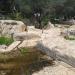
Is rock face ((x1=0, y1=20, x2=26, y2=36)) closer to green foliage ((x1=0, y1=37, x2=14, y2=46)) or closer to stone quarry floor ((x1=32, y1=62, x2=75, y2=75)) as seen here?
green foliage ((x1=0, y1=37, x2=14, y2=46))

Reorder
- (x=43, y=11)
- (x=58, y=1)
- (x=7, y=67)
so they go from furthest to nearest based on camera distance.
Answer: (x=58, y=1), (x=43, y=11), (x=7, y=67)

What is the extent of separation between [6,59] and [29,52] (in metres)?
0.61

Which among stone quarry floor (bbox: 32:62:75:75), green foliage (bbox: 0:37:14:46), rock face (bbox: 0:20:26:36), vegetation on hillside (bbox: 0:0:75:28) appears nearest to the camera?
stone quarry floor (bbox: 32:62:75:75)

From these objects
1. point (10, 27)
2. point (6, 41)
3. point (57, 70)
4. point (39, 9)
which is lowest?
point (57, 70)

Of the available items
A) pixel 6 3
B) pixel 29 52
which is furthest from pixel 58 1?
pixel 29 52

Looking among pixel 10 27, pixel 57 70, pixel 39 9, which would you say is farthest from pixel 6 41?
pixel 39 9

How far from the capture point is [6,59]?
6.72m

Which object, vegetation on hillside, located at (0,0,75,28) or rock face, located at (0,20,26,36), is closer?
rock face, located at (0,20,26,36)

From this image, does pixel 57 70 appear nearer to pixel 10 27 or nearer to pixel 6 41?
pixel 6 41

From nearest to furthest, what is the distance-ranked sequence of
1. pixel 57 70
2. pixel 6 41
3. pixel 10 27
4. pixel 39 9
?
pixel 57 70 → pixel 6 41 → pixel 10 27 → pixel 39 9

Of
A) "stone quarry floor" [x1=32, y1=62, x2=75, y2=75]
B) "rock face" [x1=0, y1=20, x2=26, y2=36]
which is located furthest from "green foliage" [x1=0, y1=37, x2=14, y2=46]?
"stone quarry floor" [x1=32, y1=62, x2=75, y2=75]

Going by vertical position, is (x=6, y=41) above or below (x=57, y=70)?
above

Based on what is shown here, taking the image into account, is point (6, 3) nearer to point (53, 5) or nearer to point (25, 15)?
point (25, 15)

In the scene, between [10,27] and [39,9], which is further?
[39,9]
